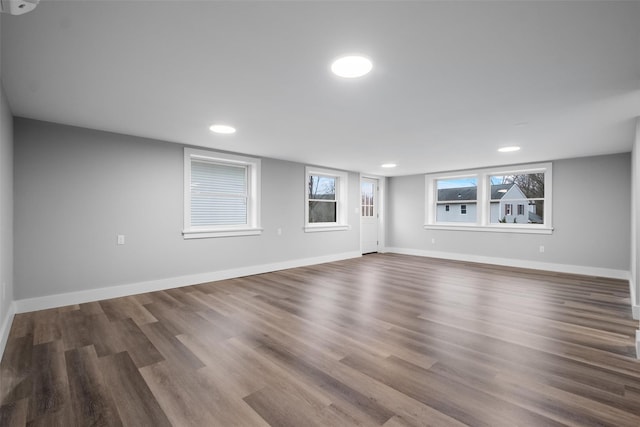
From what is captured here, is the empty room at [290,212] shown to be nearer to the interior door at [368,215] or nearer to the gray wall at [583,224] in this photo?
the gray wall at [583,224]

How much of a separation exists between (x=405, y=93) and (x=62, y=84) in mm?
2845

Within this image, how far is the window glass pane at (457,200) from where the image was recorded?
23.3 ft

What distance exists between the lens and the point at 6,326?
2.66m

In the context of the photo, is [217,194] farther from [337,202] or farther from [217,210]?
[337,202]

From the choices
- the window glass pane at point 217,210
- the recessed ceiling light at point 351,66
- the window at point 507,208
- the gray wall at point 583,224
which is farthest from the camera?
the window at point 507,208

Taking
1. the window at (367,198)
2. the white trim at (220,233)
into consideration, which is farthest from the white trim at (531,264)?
the white trim at (220,233)

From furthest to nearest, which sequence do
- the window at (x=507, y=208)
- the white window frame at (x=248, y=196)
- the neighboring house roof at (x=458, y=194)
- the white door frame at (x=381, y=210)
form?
the white door frame at (x=381, y=210), the neighboring house roof at (x=458, y=194), the window at (x=507, y=208), the white window frame at (x=248, y=196)

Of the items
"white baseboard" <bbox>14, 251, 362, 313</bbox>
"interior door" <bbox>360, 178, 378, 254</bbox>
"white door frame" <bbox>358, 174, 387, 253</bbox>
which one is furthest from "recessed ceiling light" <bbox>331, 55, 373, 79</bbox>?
"white door frame" <bbox>358, 174, 387, 253</bbox>

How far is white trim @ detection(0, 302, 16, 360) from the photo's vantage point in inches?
93.5

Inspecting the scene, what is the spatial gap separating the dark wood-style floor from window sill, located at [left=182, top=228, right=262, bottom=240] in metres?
0.97

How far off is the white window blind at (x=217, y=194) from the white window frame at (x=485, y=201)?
15.6 feet

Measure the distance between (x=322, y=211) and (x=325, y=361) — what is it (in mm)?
4881

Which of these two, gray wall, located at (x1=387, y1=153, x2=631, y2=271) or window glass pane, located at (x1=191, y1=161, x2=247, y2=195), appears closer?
window glass pane, located at (x1=191, y1=161, x2=247, y2=195)

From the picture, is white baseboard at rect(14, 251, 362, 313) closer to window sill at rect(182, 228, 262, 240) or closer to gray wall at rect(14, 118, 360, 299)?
gray wall at rect(14, 118, 360, 299)
